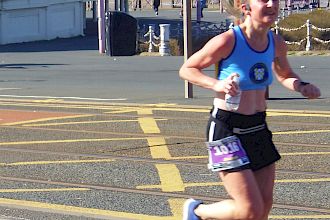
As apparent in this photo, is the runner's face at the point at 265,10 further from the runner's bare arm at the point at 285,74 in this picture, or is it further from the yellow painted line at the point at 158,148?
the yellow painted line at the point at 158,148

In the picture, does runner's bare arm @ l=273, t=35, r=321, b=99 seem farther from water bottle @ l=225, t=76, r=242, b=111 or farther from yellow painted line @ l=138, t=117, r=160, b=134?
yellow painted line @ l=138, t=117, r=160, b=134

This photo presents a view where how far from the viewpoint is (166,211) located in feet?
26.9

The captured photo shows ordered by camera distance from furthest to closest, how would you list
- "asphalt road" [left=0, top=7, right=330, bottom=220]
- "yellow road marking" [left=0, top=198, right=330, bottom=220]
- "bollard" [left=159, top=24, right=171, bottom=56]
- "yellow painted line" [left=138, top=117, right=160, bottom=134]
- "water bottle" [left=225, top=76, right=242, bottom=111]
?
"bollard" [left=159, top=24, right=171, bottom=56]
"yellow painted line" [left=138, top=117, right=160, bottom=134]
"asphalt road" [left=0, top=7, right=330, bottom=220]
"yellow road marking" [left=0, top=198, right=330, bottom=220]
"water bottle" [left=225, top=76, right=242, bottom=111]

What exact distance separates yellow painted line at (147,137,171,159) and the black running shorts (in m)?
4.73

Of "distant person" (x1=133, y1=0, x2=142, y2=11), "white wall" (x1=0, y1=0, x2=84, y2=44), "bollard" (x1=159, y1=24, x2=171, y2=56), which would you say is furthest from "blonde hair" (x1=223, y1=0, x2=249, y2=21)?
"distant person" (x1=133, y1=0, x2=142, y2=11)

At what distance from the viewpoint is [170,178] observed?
968cm

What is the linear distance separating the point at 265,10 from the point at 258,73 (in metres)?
0.40

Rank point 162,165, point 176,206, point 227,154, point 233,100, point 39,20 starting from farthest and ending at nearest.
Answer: point 39,20 → point 162,165 → point 176,206 → point 227,154 → point 233,100

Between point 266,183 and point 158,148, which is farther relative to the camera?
point 158,148

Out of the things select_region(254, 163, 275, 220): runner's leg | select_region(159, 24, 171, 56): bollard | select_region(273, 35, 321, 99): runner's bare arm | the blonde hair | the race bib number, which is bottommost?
select_region(159, 24, 171, 56): bollard

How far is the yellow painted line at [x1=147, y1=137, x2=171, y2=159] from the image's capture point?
11.1 meters

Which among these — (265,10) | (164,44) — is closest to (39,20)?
(164,44)

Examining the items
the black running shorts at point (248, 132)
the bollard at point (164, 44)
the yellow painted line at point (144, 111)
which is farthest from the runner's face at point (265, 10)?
the bollard at point (164, 44)

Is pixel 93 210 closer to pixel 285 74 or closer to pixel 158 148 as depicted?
pixel 285 74
